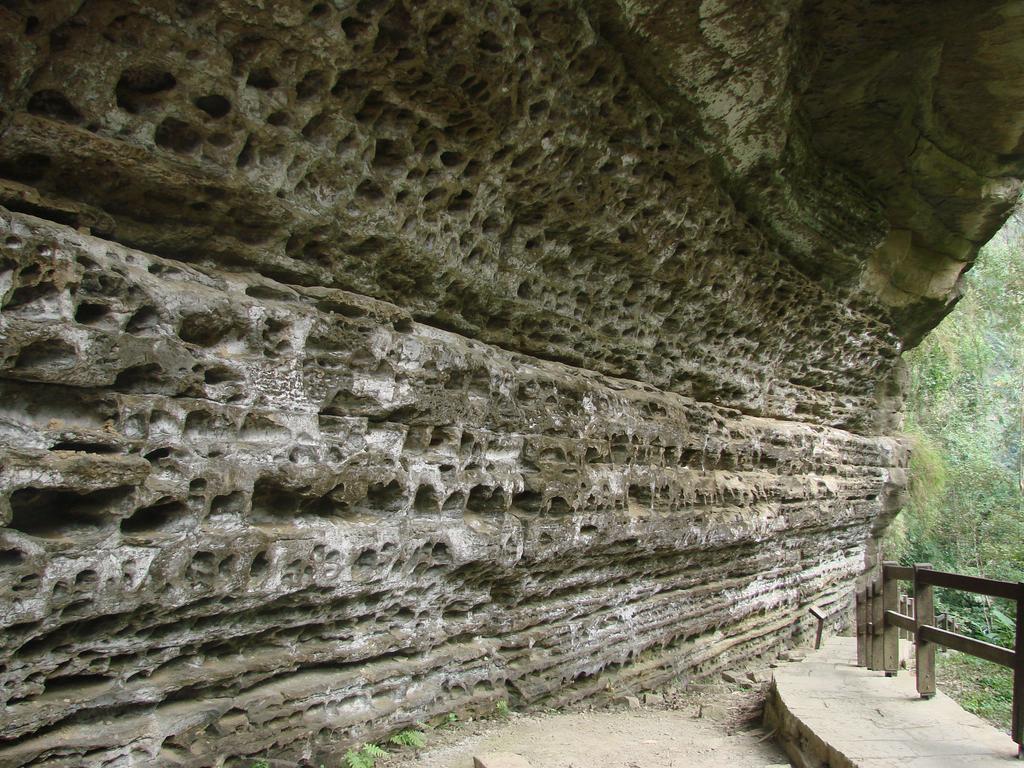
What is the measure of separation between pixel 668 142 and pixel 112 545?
13.4 ft

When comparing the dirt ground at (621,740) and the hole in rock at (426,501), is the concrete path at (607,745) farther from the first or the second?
the hole in rock at (426,501)

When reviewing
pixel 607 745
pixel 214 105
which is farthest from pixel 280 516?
pixel 607 745

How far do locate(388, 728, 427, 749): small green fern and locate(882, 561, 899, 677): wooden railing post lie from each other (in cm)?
412

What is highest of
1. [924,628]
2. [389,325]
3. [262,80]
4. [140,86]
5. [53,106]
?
[262,80]

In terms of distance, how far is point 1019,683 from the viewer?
414cm

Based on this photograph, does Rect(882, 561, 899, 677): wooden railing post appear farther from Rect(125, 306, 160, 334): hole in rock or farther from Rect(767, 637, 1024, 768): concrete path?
Rect(125, 306, 160, 334): hole in rock

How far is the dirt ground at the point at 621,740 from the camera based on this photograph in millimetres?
3885

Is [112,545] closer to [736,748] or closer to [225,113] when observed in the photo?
[225,113]

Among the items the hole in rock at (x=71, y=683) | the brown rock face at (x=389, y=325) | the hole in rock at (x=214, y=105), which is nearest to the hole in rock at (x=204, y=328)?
the brown rock face at (x=389, y=325)

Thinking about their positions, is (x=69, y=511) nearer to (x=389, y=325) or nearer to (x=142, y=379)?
(x=142, y=379)

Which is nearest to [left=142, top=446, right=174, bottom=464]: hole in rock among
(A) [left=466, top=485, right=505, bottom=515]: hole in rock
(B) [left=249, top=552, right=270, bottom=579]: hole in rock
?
(B) [left=249, top=552, right=270, bottom=579]: hole in rock

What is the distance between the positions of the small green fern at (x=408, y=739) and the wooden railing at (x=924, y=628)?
332 cm

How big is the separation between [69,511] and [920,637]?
527 centimetres

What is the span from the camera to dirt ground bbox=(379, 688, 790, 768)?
12.7 ft
